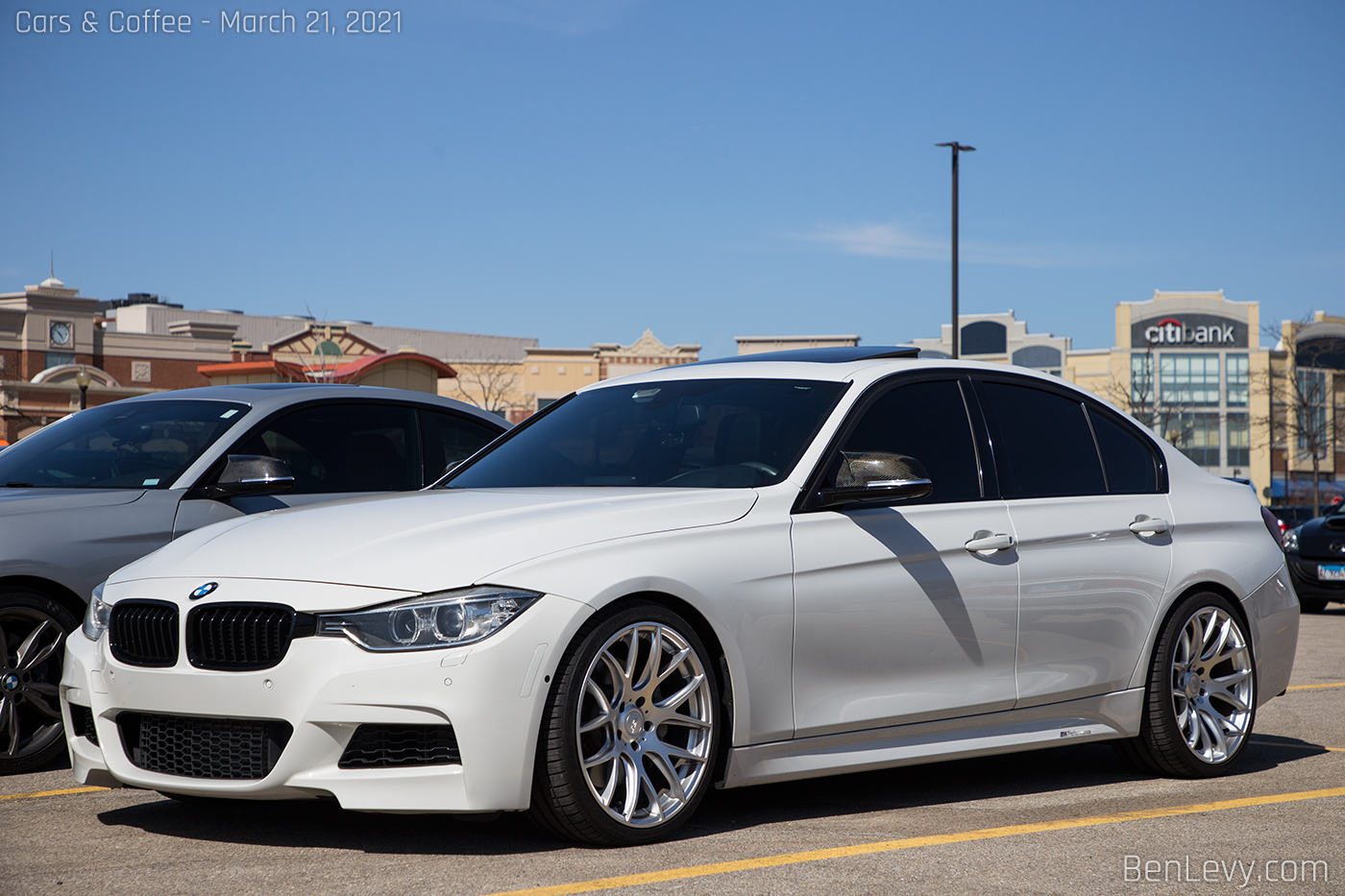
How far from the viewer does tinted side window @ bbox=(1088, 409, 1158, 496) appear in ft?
20.6

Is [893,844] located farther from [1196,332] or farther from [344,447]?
A: [1196,332]

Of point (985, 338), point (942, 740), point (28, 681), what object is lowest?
point (942, 740)

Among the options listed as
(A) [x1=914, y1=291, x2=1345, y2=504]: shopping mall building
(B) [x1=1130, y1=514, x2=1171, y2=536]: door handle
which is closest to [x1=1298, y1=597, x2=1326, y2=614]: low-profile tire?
(B) [x1=1130, y1=514, x2=1171, y2=536]: door handle

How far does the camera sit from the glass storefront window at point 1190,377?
103625 millimetres

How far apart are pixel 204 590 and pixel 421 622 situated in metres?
0.76

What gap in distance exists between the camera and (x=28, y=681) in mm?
6012

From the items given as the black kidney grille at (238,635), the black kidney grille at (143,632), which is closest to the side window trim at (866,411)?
the black kidney grille at (238,635)

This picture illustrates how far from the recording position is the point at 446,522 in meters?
4.63

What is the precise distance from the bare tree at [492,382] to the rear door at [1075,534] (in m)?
61.0

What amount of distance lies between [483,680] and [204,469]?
2980mm

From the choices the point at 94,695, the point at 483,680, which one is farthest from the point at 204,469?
the point at 483,680

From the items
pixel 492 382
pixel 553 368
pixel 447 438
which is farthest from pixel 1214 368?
pixel 447 438

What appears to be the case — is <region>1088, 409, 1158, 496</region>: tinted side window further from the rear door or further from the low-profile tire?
the low-profile tire

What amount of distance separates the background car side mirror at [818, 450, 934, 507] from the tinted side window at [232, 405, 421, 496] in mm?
2999
